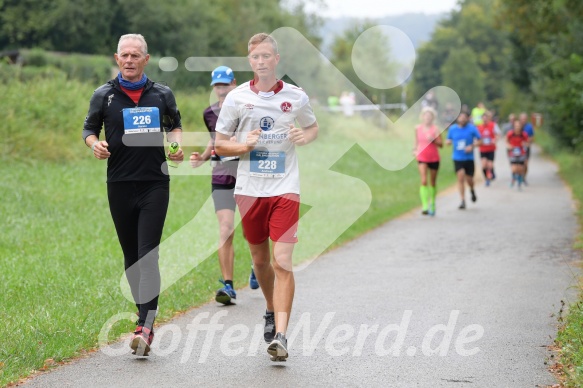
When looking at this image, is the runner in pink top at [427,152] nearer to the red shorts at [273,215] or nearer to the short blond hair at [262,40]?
the red shorts at [273,215]

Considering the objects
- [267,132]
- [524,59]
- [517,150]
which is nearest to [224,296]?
[267,132]

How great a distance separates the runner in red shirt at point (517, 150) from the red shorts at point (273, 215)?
19.8 meters

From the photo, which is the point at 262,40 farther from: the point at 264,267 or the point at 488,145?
the point at 488,145

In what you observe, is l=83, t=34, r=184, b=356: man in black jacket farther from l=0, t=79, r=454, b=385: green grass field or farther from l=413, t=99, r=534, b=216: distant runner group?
l=413, t=99, r=534, b=216: distant runner group

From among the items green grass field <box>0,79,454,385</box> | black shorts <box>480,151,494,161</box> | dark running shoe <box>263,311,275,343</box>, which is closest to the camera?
dark running shoe <box>263,311,275,343</box>

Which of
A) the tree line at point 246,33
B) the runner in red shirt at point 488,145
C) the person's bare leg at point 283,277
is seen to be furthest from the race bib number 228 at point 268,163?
the runner in red shirt at point 488,145

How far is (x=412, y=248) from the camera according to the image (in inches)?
545

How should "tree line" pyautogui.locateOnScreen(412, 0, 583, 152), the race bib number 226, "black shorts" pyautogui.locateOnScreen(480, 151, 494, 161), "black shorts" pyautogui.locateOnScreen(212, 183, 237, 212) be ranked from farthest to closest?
"black shorts" pyautogui.locateOnScreen(480, 151, 494, 161)
"tree line" pyautogui.locateOnScreen(412, 0, 583, 152)
"black shorts" pyautogui.locateOnScreen(212, 183, 237, 212)
the race bib number 226

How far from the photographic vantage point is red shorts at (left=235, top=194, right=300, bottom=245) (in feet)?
22.6

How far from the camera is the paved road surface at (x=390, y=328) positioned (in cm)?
641

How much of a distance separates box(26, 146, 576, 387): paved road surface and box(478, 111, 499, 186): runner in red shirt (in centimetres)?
1259

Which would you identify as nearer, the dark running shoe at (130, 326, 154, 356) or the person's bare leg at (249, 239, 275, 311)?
the dark running shoe at (130, 326, 154, 356)

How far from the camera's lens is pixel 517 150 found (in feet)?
85.5

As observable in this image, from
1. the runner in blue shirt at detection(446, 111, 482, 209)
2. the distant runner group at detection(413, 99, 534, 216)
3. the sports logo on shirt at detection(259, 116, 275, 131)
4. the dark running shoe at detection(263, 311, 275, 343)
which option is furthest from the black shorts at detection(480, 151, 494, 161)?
the sports logo on shirt at detection(259, 116, 275, 131)
